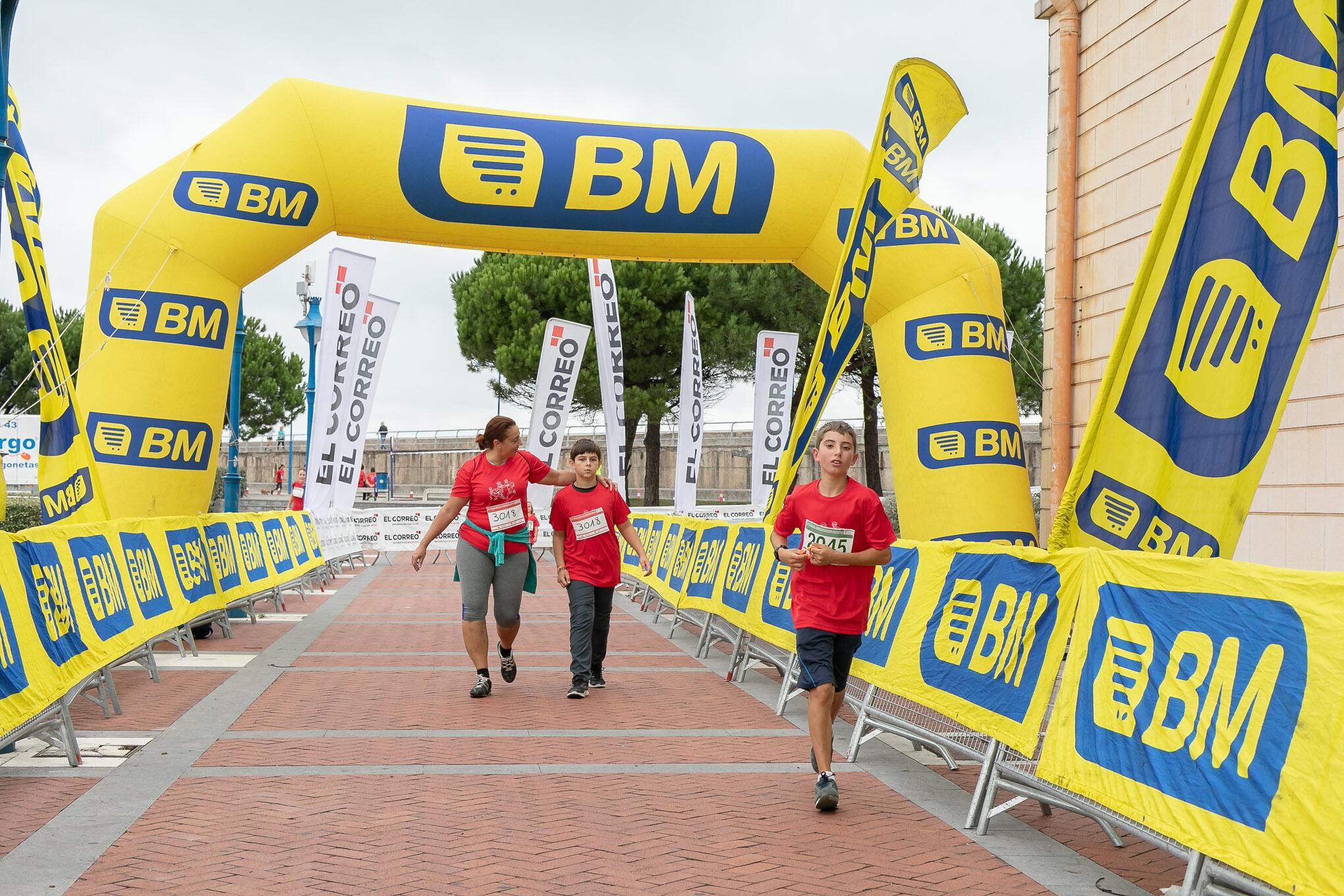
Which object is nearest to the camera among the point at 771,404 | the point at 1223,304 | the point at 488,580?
the point at 1223,304

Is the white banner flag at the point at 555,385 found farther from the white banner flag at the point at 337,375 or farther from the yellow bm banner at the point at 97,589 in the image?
the yellow bm banner at the point at 97,589

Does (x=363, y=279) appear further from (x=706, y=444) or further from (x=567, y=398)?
(x=706, y=444)

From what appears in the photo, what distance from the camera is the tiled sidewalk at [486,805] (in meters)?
4.86

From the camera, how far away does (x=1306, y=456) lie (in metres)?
9.69

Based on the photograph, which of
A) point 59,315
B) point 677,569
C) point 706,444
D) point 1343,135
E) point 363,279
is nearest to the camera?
point 1343,135

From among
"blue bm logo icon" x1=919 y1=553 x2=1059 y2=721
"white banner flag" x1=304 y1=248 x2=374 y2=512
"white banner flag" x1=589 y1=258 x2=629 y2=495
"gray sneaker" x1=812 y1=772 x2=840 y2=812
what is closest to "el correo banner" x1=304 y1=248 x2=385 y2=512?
"white banner flag" x1=304 y1=248 x2=374 y2=512

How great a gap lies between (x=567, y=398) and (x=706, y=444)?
36610 mm

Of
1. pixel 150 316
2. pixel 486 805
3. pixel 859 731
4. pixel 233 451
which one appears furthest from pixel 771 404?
pixel 486 805

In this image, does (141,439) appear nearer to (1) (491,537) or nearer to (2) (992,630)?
(1) (491,537)

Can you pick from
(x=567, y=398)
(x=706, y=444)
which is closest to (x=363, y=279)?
(x=567, y=398)

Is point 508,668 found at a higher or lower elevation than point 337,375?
lower

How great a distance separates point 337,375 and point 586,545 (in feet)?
43.3

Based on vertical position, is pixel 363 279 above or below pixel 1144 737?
above

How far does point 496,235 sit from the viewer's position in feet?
41.0
